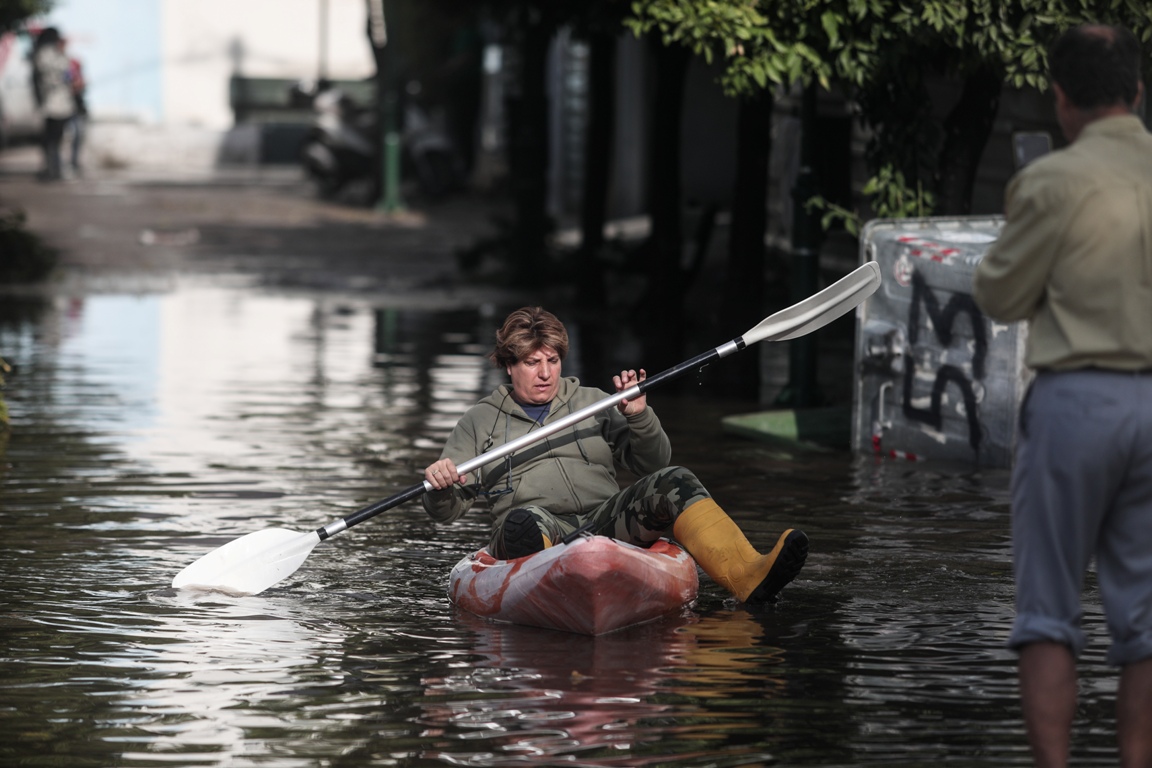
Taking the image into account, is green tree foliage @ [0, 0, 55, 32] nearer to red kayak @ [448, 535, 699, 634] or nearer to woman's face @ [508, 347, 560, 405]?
woman's face @ [508, 347, 560, 405]

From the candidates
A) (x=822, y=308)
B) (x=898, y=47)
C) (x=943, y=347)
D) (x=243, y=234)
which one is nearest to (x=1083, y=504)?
(x=822, y=308)

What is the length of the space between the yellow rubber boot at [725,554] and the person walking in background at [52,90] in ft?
81.1

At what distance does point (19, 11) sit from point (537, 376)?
20.1 metres

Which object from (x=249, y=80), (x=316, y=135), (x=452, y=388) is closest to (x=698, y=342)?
(x=452, y=388)

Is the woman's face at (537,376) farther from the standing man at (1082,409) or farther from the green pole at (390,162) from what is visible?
the green pole at (390,162)

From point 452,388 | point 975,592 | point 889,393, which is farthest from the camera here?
→ point 452,388

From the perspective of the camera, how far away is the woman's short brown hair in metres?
6.73

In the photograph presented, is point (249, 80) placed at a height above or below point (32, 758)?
above

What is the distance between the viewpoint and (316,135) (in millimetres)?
28812

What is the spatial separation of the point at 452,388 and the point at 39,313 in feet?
17.8

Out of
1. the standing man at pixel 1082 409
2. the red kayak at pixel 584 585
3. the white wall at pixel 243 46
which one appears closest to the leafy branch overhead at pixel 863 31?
the red kayak at pixel 584 585

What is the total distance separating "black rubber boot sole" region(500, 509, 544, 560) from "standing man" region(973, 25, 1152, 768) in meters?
2.40

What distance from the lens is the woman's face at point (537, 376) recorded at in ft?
22.5

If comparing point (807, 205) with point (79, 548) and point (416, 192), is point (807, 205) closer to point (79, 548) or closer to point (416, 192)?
point (79, 548)
